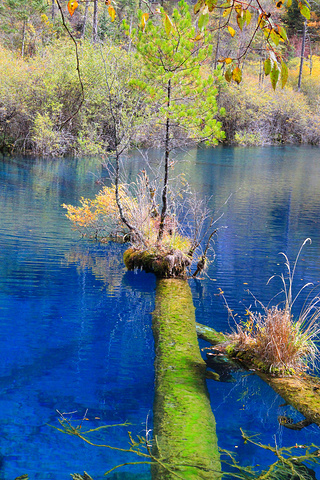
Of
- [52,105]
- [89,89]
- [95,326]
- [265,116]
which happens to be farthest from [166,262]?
[265,116]

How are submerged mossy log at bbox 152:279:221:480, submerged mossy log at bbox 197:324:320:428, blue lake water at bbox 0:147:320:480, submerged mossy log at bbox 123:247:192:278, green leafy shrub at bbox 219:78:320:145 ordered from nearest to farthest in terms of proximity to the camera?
submerged mossy log at bbox 152:279:221:480, blue lake water at bbox 0:147:320:480, submerged mossy log at bbox 197:324:320:428, submerged mossy log at bbox 123:247:192:278, green leafy shrub at bbox 219:78:320:145

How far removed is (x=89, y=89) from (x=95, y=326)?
22.5 meters

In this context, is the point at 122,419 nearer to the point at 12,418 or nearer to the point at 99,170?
the point at 12,418

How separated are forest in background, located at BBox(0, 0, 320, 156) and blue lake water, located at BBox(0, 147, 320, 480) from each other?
3.12 metres

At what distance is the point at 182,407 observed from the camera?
4.55m

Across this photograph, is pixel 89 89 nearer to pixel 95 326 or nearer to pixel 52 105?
pixel 52 105

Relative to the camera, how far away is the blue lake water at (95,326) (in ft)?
14.5

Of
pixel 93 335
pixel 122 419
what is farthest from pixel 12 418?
pixel 93 335

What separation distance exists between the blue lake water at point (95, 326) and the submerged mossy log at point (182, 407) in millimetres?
260

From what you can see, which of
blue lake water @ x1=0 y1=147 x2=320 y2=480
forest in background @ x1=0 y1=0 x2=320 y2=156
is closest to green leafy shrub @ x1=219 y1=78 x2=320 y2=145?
forest in background @ x1=0 y1=0 x2=320 y2=156

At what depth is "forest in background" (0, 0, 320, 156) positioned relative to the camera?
25.7 metres

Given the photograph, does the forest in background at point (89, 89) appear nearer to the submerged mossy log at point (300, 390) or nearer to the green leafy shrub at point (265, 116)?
the green leafy shrub at point (265, 116)

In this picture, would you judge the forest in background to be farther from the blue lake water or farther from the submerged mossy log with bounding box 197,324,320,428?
the submerged mossy log with bounding box 197,324,320,428

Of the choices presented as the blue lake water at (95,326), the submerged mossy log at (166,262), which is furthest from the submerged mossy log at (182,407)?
the submerged mossy log at (166,262)
